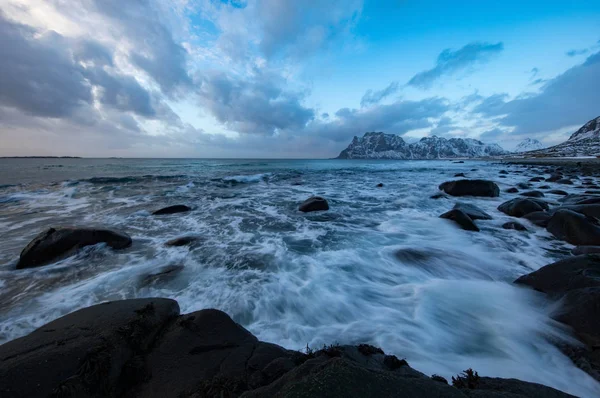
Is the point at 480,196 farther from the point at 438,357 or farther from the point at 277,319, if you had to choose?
the point at 277,319

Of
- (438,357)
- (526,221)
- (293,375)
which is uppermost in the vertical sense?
(293,375)

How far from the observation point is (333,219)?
32.9 ft

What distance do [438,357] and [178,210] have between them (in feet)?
36.7

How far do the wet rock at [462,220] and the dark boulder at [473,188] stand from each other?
270 inches

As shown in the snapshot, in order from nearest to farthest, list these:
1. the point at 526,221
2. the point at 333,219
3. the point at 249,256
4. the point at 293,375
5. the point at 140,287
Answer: the point at 293,375 → the point at 140,287 → the point at 249,256 → the point at 526,221 → the point at 333,219

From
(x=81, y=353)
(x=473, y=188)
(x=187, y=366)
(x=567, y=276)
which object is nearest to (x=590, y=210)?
(x=567, y=276)

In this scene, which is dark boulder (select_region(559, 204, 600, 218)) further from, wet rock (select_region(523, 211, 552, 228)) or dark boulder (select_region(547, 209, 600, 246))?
dark boulder (select_region(547, 209, 600, 246))

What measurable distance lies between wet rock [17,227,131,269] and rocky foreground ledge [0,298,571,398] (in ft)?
14.5

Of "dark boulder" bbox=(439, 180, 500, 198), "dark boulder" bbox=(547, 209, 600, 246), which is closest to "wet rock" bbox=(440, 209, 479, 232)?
"dark boulder" bbox=(547, 209, 600, 246)

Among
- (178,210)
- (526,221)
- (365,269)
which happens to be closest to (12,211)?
(178,210)

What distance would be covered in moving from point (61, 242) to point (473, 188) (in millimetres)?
18649

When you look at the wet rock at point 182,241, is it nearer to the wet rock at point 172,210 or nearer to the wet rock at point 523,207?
the wet rock at point 172,210

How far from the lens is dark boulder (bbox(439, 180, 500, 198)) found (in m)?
13.5

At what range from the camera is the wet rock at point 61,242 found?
18.4ft
